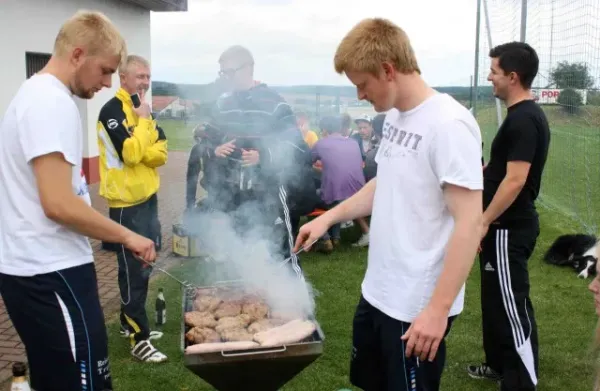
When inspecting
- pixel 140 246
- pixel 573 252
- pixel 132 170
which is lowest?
pixel 573 252

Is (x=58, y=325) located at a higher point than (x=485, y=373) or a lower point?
higher

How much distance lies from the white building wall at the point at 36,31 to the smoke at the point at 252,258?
4.41m

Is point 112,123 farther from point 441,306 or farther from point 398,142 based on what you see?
point 441,306

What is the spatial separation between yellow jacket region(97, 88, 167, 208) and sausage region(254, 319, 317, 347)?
1914 millimetres

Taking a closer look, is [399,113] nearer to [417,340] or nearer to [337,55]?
[337,55]

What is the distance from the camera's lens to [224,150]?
515 cm

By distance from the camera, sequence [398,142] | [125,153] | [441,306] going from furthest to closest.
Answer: [125,153], [398,142], [441,306]

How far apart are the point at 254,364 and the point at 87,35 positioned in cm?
160

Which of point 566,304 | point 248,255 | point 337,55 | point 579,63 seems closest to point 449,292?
point 337,55

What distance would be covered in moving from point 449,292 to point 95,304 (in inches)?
60.9

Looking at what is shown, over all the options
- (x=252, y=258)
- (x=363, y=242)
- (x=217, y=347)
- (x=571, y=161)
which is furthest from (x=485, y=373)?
Result: (x=571, y=161)

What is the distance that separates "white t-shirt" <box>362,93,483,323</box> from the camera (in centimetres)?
209

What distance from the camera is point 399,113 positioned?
2365 millimetres

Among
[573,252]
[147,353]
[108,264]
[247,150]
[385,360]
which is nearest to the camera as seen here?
[385,360]
